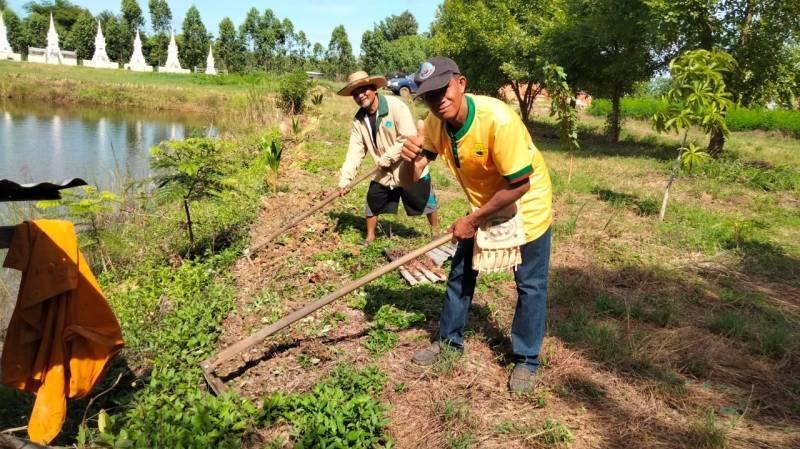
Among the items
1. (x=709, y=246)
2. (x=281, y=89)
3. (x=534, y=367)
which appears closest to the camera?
(x=534, y=367)

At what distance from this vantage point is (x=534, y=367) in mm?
3141

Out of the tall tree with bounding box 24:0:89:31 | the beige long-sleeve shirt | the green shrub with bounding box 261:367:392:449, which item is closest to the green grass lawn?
the green shrub with bounding box 261:367:392:449

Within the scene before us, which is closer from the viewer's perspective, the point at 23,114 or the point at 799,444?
the point at 799,444

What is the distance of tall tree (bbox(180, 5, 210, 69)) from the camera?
55812mm

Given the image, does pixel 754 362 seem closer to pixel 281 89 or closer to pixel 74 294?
pixel 74 294

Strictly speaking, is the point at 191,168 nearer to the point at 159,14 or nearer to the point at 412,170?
the point at 412,170

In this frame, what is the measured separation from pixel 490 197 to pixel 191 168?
3.07m

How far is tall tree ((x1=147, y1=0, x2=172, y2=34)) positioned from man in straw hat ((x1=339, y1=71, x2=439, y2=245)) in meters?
72.9

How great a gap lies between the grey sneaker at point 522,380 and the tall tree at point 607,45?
12.3 m

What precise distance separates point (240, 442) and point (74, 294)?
1.15 metres

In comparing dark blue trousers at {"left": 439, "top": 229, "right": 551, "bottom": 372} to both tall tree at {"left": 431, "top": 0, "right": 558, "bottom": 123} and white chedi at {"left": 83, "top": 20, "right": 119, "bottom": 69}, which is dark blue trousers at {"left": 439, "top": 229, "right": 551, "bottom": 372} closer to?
tall tree at {"left": 431, "top": 0, "right": 558, "bottom": 123}

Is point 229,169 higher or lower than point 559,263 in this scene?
higher

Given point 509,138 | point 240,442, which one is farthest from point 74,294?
point 509,138

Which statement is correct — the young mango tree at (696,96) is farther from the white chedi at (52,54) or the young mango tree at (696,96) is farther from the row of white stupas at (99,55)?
the white chedi at (52,54)
